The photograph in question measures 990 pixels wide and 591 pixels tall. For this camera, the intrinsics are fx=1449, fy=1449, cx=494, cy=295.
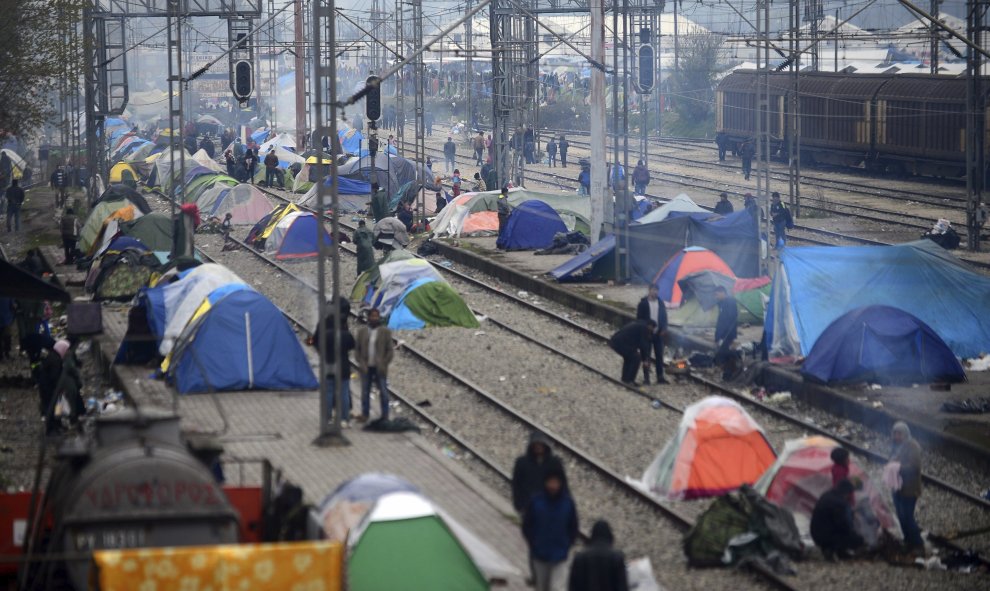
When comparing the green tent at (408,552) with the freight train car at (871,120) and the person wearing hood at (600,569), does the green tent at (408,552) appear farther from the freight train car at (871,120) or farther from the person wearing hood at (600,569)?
the freight train car at (871,120)

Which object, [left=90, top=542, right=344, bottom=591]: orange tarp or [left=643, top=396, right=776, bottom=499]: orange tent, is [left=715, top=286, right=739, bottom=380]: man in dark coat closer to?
[left=643, top=396, right=776, bottom=499]: orange tent

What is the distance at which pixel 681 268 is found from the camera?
2561 centimetres

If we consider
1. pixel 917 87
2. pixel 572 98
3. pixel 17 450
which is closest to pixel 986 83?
pixel 917 87

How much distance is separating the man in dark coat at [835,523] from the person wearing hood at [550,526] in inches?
130

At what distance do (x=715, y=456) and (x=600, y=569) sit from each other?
563cm

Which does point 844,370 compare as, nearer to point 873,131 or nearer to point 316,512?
point 316,512

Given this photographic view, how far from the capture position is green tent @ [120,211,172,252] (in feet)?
106

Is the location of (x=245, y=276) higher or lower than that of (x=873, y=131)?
lower

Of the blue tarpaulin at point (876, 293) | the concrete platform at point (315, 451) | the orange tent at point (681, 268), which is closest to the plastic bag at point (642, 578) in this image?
the concrete platform at point (315, 451)

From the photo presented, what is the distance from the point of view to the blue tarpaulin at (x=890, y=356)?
19531mm

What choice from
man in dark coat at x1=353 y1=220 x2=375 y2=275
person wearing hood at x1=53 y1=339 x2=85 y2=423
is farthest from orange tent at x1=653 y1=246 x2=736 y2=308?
person wearing hood at x1=53 y1=339 x2=85 y2=423

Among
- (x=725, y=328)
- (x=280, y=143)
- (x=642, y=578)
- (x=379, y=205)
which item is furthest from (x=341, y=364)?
(x=280, y=143)

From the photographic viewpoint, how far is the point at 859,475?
45.7 feet

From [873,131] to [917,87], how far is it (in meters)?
2.30
